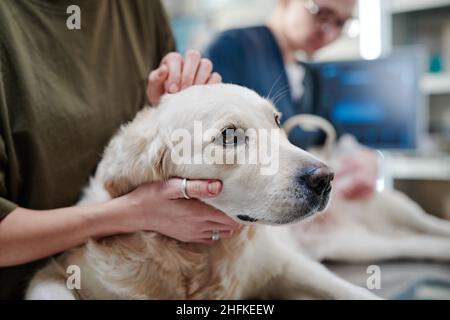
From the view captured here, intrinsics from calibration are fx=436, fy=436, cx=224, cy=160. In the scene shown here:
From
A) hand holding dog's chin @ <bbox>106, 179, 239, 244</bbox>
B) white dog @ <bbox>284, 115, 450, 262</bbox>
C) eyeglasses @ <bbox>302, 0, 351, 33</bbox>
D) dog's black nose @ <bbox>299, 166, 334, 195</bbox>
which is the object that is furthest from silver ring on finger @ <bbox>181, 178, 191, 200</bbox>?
eyeglasses @ <bbox>302, 0, 351, 33</bbox>

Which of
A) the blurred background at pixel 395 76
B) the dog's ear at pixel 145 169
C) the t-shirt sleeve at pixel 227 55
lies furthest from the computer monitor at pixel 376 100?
the dog's ear at pixel 145 169

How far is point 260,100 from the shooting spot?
0.65 m

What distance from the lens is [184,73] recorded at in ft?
2.30

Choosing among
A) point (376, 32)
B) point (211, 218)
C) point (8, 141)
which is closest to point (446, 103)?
point (376, 32)

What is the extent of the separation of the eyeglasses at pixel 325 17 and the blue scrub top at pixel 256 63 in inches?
3.5

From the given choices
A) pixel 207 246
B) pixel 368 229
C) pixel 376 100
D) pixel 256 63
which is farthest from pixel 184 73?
pixel 368 229

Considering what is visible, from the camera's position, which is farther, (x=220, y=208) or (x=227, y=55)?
(x=227, y=55)

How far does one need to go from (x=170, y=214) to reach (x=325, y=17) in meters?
0.49

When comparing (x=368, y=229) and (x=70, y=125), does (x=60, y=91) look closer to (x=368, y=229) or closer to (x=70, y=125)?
(x=70, y=125)

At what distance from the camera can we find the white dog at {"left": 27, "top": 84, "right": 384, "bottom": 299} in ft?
1.88

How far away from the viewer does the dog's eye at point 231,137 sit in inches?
23.5

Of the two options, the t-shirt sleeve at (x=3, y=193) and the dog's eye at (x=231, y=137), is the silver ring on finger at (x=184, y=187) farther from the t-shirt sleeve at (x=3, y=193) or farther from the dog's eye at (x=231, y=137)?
the t-shirt sleeve at (x=3, y=193)

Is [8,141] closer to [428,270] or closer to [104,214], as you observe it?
[104,214]
